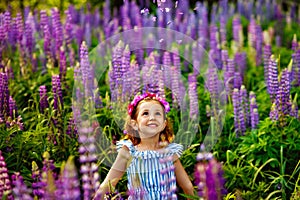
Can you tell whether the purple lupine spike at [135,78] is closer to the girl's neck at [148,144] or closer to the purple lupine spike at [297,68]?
the girl's neck at [148,144]

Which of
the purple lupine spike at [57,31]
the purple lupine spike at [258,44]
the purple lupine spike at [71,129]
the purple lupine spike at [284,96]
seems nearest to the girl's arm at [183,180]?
the purple lupine spike at [71,129]

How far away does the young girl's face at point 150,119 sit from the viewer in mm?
3869

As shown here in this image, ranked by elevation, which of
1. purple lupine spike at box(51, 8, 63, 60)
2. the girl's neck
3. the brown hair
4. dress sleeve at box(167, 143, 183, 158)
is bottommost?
dress sleeve at box(167, 143, 183, 158)

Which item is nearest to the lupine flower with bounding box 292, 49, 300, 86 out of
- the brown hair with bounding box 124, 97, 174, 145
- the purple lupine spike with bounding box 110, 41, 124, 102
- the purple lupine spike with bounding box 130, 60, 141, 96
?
the purple lupine spike with bounding box 130, 60, 141, 96

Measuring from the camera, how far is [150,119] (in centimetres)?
387

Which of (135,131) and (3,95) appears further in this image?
(3,95)

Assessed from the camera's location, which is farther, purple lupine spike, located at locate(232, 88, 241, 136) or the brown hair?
purple lupine spike, located at locate(232, 88, 241, 136)

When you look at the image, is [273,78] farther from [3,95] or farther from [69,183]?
[69,183]

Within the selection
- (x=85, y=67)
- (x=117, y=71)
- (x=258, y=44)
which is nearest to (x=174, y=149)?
(x=117, y=71)

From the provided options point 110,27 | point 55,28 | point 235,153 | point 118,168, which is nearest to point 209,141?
point 235,153

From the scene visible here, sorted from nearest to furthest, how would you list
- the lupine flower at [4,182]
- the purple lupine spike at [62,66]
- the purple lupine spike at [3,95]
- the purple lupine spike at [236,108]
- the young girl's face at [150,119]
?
the lupine flower at [4,182]
the young girl's face at [150,119]
the purple lupine spike at [3,95]
the purple lupine spike at [236,108]
the purple lupine spike at [62,66]

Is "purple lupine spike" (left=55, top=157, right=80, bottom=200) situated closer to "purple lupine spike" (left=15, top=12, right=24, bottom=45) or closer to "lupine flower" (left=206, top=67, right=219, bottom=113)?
"lupine flower" (left=206, top=67, right=219, bottom=113)

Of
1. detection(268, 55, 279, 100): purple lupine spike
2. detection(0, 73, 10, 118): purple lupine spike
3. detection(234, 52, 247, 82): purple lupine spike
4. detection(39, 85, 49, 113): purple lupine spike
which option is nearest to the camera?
detection(0, 73, 10, 118): purple lupine spike

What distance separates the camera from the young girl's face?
3869mm
